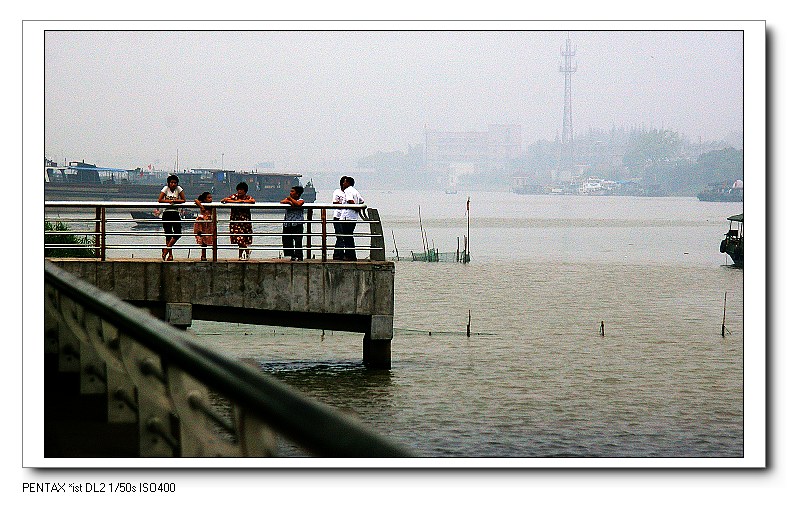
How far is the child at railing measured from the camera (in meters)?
11.1

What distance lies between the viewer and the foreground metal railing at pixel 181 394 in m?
2.10

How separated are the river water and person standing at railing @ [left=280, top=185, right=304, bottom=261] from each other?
1.49 metres

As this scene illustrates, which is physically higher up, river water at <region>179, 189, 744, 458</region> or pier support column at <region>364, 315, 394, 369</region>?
pier support column at <region>364, 315, 394, 369</region>

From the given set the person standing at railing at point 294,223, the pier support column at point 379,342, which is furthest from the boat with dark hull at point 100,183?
the pier support column at point 379,342

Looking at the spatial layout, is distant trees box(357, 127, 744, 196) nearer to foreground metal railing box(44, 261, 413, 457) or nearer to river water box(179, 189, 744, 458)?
river water box(179, 189, 744, 458)

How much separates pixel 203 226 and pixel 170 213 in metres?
0.38

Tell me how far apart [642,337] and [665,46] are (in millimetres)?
12433

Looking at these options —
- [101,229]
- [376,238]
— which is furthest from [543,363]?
[101,229]

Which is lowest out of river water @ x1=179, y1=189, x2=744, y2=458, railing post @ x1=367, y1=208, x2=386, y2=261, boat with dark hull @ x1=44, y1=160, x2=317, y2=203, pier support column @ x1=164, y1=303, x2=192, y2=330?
river water @ x1=179, y1=189, x2=744, y2=458

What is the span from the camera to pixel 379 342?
12.4m

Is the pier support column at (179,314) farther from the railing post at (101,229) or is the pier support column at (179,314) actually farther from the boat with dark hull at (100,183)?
the boat with dark hull at (100,183)

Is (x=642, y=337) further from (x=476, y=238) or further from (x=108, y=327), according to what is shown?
(x=476, y=238)

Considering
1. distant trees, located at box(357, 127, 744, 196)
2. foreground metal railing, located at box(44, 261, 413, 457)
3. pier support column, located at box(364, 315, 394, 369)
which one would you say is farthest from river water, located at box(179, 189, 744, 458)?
foreground metal railing, located at box(44, 261, 413, 457)

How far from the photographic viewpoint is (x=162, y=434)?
11.5ft
